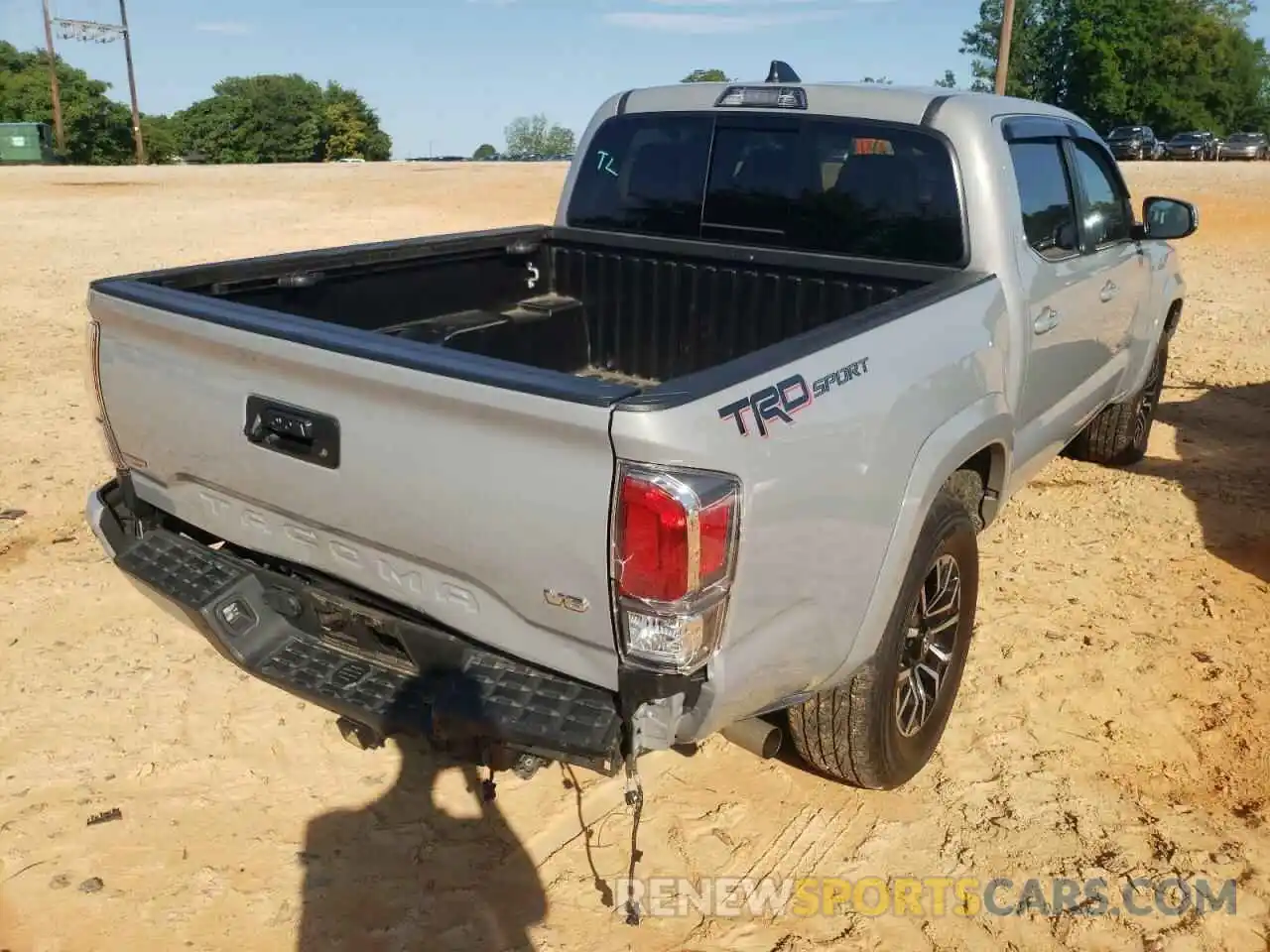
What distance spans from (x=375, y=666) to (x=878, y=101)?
2.64 meters

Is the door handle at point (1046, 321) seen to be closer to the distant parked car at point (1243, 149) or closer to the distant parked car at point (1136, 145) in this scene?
the distant parked car at point (1136, 145)

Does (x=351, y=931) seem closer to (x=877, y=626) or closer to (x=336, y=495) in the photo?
(x=336, y=495)

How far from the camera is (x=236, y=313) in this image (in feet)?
8.87

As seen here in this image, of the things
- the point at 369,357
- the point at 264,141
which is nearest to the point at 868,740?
the point at 369,357

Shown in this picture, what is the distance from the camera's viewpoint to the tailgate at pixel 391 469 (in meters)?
2.17

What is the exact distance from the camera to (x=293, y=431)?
8.40ft

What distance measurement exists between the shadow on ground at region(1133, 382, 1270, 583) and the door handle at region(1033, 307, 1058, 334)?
6.15 ft

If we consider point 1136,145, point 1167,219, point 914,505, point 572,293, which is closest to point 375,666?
point 914,505

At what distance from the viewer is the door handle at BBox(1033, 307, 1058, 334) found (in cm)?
375

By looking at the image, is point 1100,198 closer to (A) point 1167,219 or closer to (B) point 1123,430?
(A) point 1167,219

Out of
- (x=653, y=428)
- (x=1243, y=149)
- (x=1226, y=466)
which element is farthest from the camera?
(x=1243, y=149)

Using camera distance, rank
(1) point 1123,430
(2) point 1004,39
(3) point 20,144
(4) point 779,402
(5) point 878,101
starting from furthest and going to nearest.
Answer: (3) point 20,144
(2) point 1004,39
(1) point 1123,430
(5) point 878,101
(4) point 779,402

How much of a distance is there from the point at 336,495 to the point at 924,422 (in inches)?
59.9

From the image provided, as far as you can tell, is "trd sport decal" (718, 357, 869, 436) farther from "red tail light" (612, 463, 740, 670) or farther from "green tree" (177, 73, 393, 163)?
"green tree" (177, 73, 393, 163)
